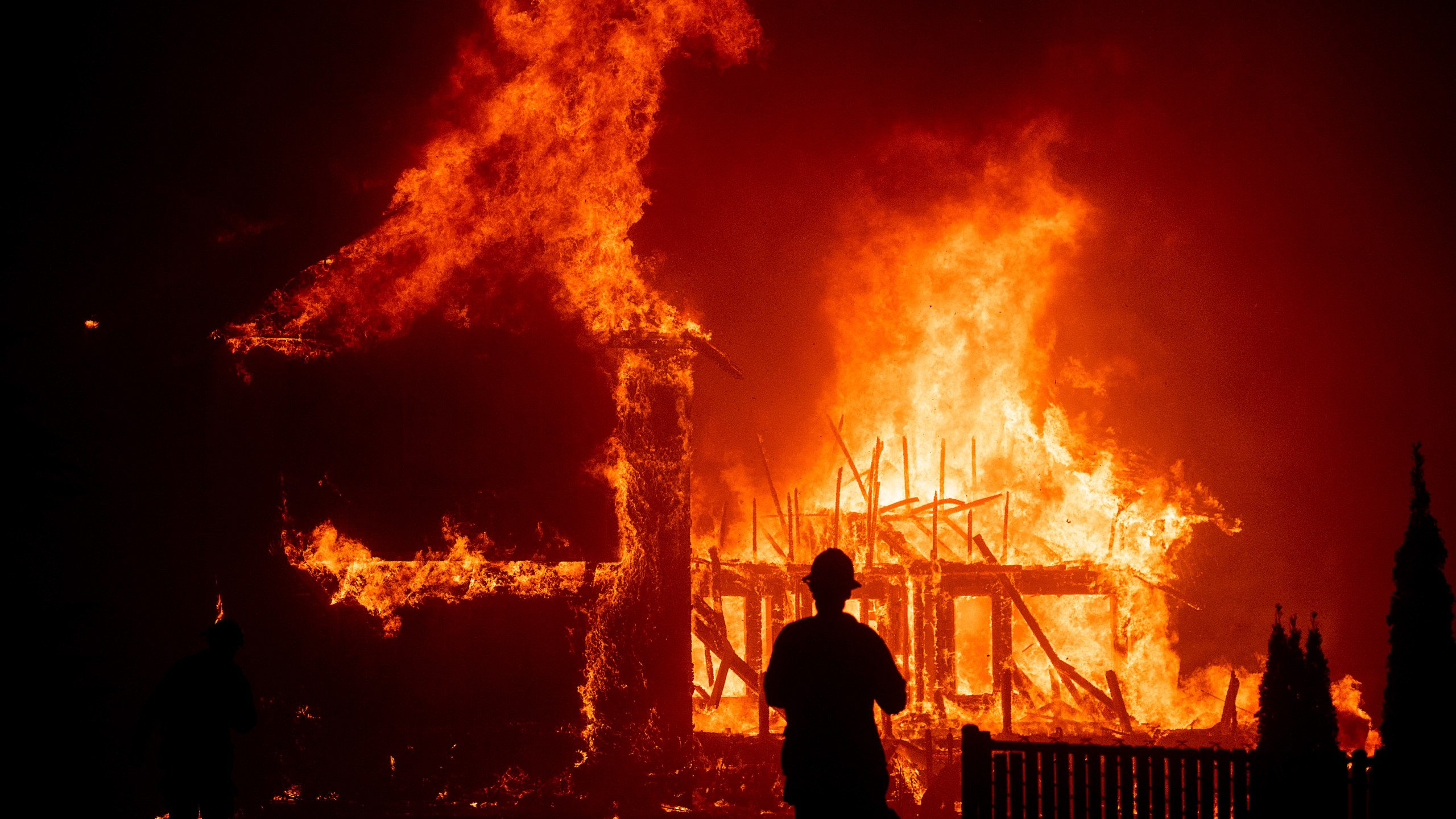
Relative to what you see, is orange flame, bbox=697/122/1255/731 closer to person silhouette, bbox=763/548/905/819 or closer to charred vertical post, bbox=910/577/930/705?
charred vertical post, bbox=910/577/930/705

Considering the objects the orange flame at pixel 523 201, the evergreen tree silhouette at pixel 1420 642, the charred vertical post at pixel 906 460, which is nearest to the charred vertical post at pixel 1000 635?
the charred vertical post at pixel 906 460

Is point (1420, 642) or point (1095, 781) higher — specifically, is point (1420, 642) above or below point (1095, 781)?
above

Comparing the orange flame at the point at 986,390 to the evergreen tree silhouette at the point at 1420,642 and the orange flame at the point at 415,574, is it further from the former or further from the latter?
the evergreen tree silhouette at the point at 1420,642

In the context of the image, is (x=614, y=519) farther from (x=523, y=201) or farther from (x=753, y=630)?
(x=753, y=630)

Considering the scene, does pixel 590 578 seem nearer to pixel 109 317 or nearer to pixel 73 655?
pixel 73 655

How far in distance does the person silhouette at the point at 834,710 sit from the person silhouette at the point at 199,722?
4.41 metres

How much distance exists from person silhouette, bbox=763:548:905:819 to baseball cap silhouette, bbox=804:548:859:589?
26 millimetres

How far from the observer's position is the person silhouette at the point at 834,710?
516 cm

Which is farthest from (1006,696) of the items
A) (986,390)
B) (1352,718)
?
(986,390)

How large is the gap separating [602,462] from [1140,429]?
515 inches

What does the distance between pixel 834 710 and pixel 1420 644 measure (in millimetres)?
7029

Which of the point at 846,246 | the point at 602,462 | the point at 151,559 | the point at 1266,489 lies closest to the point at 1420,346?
the point at 1266,489

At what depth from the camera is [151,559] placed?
12633 mm

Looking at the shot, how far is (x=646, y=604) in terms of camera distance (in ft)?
44.7
